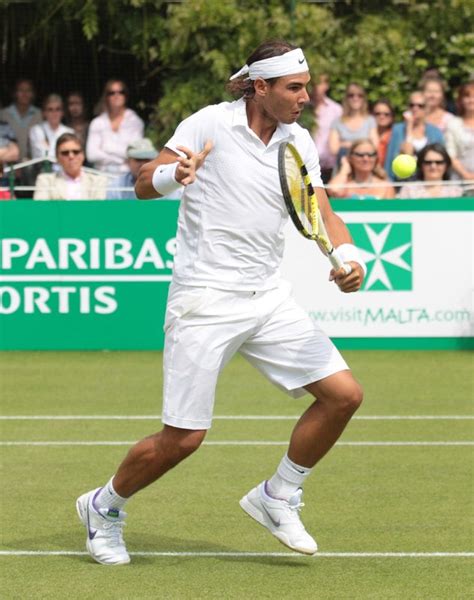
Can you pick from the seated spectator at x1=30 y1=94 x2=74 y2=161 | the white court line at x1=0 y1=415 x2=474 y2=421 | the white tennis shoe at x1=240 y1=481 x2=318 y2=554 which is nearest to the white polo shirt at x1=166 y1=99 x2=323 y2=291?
the white tennis shoe at x1=240 y1=481 x2=318 y2=554

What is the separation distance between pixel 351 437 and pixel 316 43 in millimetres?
8029

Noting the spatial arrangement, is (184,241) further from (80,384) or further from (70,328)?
(70,328)

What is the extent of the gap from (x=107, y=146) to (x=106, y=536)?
9429mm

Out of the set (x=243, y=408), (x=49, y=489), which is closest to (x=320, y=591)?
(x=49, y=489)

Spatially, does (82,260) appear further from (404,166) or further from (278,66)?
(278,66)

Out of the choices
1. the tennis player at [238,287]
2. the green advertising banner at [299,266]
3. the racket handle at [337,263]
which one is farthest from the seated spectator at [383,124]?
the racket handle at [337,263]

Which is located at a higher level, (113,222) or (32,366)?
(113,222)

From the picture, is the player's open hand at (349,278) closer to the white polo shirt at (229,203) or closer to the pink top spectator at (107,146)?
the white polo shirt at (229,203)

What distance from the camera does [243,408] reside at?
10711 millimetres

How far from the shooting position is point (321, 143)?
1554cm

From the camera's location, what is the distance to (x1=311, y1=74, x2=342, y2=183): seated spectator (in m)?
15.3

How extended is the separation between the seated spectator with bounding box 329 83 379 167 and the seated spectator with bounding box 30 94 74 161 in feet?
9.30

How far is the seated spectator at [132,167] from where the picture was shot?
14074mm

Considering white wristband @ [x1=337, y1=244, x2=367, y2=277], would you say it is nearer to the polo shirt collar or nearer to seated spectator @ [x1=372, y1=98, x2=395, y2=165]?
the polo shirt collar
